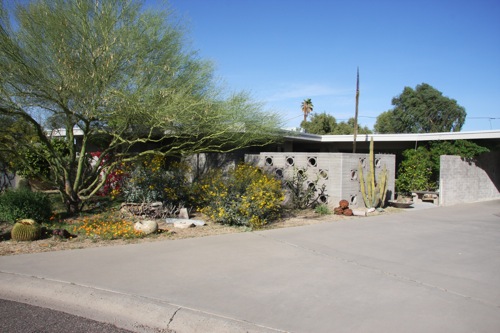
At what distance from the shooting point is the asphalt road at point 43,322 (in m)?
4.14

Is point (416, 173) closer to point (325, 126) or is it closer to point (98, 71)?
point (98, 71)

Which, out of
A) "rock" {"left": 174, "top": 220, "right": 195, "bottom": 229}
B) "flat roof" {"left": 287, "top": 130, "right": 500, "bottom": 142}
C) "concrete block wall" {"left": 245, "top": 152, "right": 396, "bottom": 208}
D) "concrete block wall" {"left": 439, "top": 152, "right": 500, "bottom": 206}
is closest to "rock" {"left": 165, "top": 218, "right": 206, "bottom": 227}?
"rock" {"left": 174, "top": 220, "right": 195, "bottom": 229}

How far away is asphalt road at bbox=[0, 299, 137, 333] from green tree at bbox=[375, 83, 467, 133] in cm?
4942

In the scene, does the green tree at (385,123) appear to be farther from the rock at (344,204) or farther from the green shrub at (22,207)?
the green shrub at (22,207)

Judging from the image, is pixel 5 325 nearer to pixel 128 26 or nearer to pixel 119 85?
pixel 119 85

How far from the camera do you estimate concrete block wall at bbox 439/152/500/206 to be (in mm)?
15227

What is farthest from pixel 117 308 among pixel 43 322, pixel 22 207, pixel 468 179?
pixel 468 179

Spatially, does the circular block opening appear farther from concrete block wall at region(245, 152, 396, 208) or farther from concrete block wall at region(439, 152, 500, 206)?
concrete block wall at region(439, 152, 500, 206)

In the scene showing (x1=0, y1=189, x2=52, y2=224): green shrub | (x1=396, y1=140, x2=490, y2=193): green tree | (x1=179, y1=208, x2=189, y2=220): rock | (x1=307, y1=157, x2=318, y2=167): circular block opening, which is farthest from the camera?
(x1=396, y1=140, x2=490, y2=193): green tree

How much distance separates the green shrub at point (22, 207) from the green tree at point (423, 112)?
46375mm

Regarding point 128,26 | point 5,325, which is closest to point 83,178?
point 128,26

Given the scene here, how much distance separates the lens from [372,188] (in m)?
13.1

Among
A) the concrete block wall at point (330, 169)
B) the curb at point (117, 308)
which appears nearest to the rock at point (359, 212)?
the concrete block wall at point (330, 169)

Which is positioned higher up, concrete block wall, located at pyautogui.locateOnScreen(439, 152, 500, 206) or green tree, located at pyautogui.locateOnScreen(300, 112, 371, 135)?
green tree, located at pyautogui.locateOnScreen(300, 112, 371, 135)
